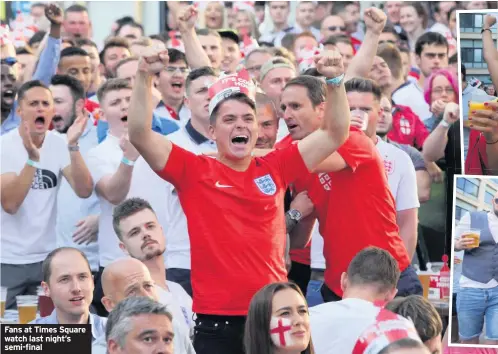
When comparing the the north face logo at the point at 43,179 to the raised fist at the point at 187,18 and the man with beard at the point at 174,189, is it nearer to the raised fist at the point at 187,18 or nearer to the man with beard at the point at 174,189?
the man with beard at the point at 174,189

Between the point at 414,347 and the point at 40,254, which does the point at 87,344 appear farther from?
the point at 40,254

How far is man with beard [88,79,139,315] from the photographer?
23.5 feet

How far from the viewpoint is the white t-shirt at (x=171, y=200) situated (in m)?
7.20

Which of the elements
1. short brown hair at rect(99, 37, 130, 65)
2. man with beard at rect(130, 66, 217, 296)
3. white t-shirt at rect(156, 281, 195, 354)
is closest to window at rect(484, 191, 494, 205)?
white t-shirt at rect(156, 281, 195, 354)

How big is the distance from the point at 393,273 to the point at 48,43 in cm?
442

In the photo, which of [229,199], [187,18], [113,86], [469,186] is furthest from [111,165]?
[469,186]

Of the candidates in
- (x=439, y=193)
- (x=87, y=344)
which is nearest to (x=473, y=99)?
(x=87, y=344)

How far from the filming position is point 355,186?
20.1 feet

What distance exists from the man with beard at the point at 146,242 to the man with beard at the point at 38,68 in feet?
7.96

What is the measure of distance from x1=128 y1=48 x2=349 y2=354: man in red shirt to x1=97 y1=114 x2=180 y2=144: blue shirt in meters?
2.40

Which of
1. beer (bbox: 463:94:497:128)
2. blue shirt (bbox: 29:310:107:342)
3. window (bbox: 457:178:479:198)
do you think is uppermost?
beer (bbox: 463:94:497:128)

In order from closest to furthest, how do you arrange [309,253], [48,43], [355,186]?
[355,186] < [309,253] < [48,43]

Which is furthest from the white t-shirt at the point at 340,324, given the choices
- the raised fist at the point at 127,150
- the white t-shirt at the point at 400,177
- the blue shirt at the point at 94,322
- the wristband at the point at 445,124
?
the wristband at the point at 445,124

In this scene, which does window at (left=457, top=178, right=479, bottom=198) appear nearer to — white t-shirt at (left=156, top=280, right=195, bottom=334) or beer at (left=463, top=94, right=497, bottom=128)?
beer at (left=463, top=94, right=497, bottom=128)
